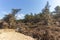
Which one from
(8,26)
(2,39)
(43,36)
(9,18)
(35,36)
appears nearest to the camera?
(2,39)

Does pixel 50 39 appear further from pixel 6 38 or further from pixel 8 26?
pixel 8 26

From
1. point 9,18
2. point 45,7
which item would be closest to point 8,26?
point 9,18

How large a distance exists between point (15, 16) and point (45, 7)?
237 inches

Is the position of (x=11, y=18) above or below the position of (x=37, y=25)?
above

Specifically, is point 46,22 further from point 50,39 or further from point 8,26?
point 50,39

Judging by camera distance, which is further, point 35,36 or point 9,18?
point 9,18

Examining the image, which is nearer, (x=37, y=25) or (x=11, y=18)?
(x=37, y=25)

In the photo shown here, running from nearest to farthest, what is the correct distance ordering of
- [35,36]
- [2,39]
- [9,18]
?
[2,39]
[35,36]
[9,18]

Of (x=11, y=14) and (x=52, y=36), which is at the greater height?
(x=11, y=14)

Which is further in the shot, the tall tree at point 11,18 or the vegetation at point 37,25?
the tall tree at point 11,18

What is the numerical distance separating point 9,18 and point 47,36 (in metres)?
10.9

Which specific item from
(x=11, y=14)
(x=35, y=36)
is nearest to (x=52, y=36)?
(x=35, y=36)

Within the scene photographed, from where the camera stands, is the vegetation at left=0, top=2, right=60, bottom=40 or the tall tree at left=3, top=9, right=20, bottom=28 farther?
the tall tree at left=3, top=9, right=20, bottom=28

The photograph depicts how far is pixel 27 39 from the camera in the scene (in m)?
12.8
